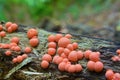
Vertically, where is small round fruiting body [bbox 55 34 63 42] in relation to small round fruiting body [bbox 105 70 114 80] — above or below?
above

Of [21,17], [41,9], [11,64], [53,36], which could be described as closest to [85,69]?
[53,36]

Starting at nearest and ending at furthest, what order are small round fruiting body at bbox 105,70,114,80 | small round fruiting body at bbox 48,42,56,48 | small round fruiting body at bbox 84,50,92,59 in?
small round fruiting body at bbox 105,70,114,80 → small round fruiting body at bbox 84,50,92,59 → small round fruiting body at bbox 48,42,56,48

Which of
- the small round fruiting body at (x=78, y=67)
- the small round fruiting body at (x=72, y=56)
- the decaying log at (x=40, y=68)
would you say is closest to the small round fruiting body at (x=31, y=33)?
the decaying log at (x=40, y=68)

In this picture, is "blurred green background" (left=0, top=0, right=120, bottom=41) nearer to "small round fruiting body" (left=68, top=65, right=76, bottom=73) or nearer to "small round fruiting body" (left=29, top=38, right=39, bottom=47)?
"small round fruiting body" (left=29, top=38, right=39, bottom=47)

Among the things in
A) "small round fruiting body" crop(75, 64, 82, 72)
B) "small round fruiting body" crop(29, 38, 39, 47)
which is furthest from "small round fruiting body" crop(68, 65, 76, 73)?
"small round fruiting body" crop(29, 38, 39, 47)

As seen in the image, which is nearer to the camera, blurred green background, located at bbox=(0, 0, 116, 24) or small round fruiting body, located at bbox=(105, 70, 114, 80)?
small round fruiting body, located at bbox=(105, 70, 114, 80)

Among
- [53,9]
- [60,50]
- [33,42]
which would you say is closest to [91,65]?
[60,50]

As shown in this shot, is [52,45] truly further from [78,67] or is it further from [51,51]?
[78,67]

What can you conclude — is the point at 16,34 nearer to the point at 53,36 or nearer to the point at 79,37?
the point at 53,36
